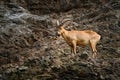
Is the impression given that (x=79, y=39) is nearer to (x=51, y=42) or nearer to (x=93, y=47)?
(x=93, y=47)

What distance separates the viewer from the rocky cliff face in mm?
17141

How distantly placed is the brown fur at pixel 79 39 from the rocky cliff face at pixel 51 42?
506mm

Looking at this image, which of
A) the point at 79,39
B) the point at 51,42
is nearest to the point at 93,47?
the point at 79,39

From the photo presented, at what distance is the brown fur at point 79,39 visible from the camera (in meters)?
17.0

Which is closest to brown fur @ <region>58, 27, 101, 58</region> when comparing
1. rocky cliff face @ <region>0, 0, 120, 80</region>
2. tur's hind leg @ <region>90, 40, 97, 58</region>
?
tur's hind leg @ <region>90, 40, 97, 58</region>

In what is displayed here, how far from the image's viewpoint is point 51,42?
19.9 meters

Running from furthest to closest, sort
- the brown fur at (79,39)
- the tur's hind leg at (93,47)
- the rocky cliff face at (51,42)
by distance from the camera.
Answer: the tur's hind leg at (93,47) < the rocky cliff face at (51,42) < the brown fur at (79,39)

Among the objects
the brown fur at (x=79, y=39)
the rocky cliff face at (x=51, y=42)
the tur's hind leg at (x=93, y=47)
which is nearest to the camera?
the brown fur at (x=79, y=39)

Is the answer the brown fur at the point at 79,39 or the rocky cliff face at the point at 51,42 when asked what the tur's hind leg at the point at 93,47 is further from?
the rocky cliff face at the point at 51,42

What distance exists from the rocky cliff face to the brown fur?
506 millimetres

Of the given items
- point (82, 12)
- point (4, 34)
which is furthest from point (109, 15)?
point (4, 34)

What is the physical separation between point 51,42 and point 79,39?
296cm

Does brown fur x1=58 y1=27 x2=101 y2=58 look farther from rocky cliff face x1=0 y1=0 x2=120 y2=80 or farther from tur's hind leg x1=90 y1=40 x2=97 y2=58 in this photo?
rocky cliff face x1=0 y1=0 x2=120 y2=80

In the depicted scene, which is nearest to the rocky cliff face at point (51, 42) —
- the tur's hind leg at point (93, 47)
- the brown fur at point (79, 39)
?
the tur's hind leg at point (93, 47)
